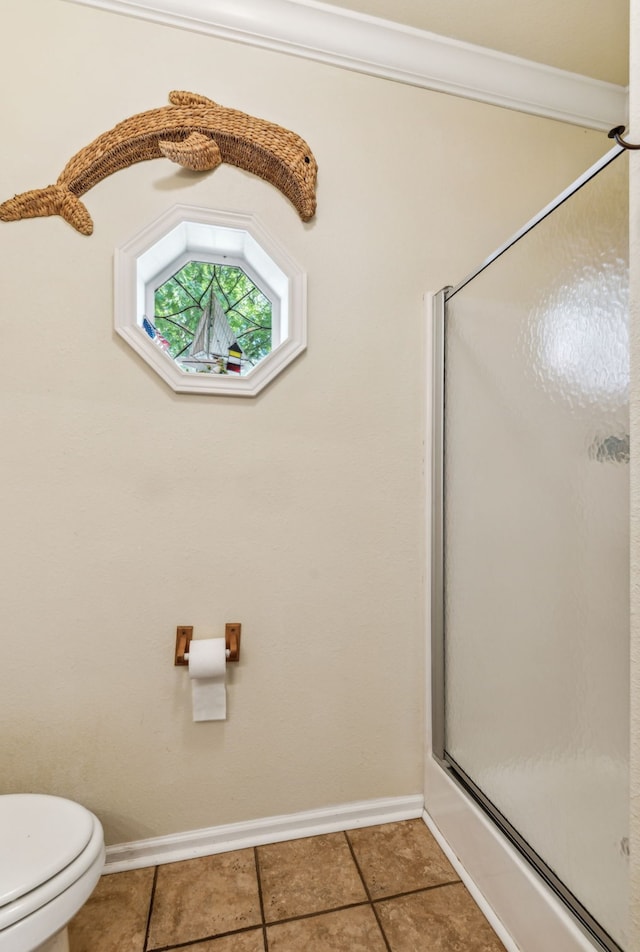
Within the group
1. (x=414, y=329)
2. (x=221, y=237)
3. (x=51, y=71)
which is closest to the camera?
(x=51, y=71)

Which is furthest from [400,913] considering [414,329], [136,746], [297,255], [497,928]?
[297,255]

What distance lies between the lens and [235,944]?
1.13m

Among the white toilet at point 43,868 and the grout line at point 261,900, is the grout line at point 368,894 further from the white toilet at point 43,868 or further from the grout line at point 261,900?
the white toilet at point 43,868

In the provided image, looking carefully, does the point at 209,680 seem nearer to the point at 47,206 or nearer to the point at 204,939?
the point at 204,939

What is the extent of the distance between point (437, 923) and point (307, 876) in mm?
343

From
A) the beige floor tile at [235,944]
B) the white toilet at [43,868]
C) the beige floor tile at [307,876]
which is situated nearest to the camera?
the white toilet at [43,868]

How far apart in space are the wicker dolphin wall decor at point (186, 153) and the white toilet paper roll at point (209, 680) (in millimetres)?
1171

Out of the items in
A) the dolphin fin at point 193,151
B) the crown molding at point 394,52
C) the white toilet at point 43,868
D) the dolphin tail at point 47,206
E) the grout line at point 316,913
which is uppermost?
the crown molding at point 394,52

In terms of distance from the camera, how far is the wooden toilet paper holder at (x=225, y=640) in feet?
4.48

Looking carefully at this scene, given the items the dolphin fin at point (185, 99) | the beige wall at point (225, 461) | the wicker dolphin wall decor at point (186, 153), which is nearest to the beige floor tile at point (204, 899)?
the beige wall at point (225, 461)

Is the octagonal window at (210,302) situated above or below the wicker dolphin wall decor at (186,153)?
below

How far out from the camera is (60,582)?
1321mm

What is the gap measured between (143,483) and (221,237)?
76cm

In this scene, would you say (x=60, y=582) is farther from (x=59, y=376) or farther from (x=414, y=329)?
(x=414, y=329)
